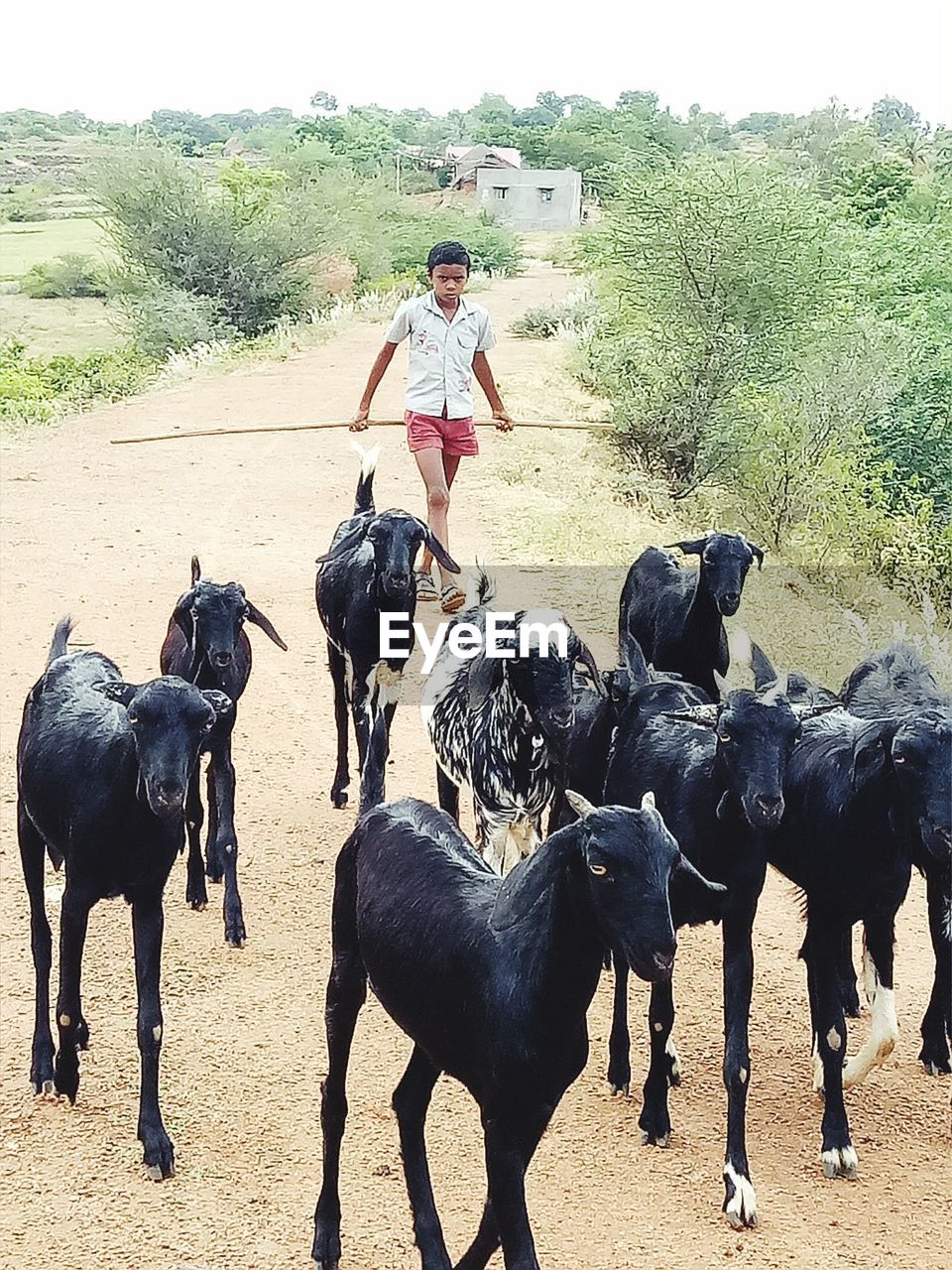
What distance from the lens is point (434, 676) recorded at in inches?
270

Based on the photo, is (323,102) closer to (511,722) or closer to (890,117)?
(890,117)

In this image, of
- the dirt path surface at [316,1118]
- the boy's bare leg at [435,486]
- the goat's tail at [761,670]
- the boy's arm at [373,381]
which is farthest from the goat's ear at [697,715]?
the boy's arm at [373,381]

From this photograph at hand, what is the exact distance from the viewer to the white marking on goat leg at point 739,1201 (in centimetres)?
471

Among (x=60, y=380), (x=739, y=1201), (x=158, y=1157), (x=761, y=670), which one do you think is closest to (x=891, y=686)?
(x=761, y=670)

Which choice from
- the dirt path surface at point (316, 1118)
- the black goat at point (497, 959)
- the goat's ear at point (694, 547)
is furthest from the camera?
the goat's ear at point (694, 547)

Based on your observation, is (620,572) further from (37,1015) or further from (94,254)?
(94,254)

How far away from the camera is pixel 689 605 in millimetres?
7422

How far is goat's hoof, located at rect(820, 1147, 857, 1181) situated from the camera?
5.05 meters

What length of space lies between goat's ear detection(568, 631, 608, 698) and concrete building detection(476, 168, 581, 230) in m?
60.9

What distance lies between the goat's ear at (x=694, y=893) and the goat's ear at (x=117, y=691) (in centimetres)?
200

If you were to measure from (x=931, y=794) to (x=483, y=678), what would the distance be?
211 centimetres

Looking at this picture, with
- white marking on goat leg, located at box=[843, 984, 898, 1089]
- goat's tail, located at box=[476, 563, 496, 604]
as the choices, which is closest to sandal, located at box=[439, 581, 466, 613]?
A: goat's tail, located at box=[476, 563, 496, 604]

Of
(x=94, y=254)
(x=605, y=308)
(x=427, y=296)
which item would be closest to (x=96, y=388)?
(x=605, y=308)

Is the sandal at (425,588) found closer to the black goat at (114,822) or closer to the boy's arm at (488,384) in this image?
the boy's arm at (488,384)
